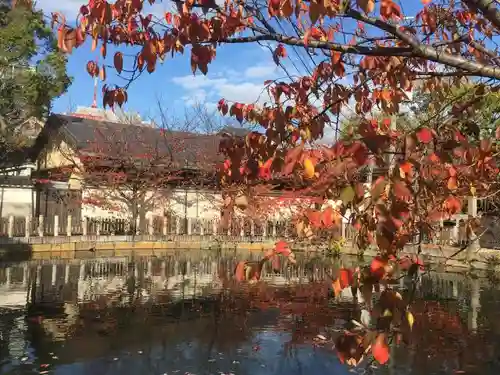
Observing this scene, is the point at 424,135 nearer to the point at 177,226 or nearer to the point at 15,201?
the point at 177,226

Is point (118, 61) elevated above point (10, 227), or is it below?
above

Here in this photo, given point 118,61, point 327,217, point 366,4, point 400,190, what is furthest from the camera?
point 118,61

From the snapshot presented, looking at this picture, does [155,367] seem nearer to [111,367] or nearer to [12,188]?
[111,367]

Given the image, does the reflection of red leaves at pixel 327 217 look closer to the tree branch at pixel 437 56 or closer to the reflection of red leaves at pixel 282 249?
the reflection of red leaves at pixel 282 249

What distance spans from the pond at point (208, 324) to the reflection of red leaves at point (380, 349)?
3062 mm

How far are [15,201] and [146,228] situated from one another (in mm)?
5001

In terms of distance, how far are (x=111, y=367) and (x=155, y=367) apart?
52 centimetres

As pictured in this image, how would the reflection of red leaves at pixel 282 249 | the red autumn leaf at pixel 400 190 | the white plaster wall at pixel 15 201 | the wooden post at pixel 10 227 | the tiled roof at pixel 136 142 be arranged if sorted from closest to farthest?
the red autumn leaf at pixel 400 190, the reflection of red leaves at pixel 282 249, the wooden post at pixel 10 227, the white plaster wall at pixel 15 201, the tiled roof at pixel 136 142

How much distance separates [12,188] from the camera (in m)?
19.5

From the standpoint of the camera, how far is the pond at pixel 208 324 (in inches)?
255

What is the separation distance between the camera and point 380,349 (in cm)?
180

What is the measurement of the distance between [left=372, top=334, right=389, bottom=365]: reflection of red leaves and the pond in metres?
3.06

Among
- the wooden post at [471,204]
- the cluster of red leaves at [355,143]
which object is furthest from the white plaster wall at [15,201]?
the cluster of red leaves at [355,143]

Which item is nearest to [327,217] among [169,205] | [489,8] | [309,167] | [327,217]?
[327,217]
